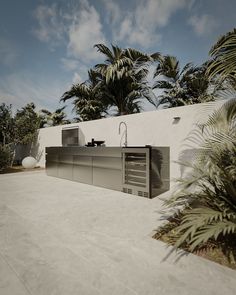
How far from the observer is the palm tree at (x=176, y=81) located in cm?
730

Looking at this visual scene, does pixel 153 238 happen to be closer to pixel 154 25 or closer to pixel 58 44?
pixel 154 25

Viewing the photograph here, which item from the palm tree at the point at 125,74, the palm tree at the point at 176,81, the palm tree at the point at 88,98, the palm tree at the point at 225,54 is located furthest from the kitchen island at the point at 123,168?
the palm tree at the point at 176,81

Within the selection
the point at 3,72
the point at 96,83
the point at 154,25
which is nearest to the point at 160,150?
the point at 154,25

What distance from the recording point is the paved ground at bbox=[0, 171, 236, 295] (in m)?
1.35

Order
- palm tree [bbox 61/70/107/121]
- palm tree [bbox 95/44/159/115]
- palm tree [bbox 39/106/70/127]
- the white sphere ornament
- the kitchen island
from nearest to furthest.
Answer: the kitchen island < palm tree [bbox 95/44/159/115] < the white sphere ornament < palm tree [bbox 61/70/107/121] < palm tree [bbox 39/106/70/127]

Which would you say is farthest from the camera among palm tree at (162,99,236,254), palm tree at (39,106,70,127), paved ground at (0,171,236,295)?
palm tree at (39,106,70,127)

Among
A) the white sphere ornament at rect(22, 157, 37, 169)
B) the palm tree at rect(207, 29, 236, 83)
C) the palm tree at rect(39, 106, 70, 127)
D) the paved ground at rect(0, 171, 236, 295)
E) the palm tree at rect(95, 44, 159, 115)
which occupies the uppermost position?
the palm tree at rect(95, 44, 159, 115)

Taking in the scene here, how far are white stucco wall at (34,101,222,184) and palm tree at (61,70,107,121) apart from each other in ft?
7.73

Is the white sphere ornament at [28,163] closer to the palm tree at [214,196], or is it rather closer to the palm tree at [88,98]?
the palm tree at [88,98]

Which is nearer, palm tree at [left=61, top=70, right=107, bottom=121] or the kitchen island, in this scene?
the kitchen island

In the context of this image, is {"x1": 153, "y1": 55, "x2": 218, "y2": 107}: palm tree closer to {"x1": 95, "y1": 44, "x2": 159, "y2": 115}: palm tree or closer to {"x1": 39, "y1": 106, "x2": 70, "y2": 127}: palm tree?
{"x1": 95, "y1": 44, "x2": 159, "y2": 115}: palm tree

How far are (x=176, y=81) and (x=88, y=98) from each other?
3.81 metres

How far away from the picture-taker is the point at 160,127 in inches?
181

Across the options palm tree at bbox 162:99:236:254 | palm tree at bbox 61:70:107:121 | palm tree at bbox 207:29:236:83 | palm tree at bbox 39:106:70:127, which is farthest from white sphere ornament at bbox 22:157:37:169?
palm tree at bbox 207:29:236:83
